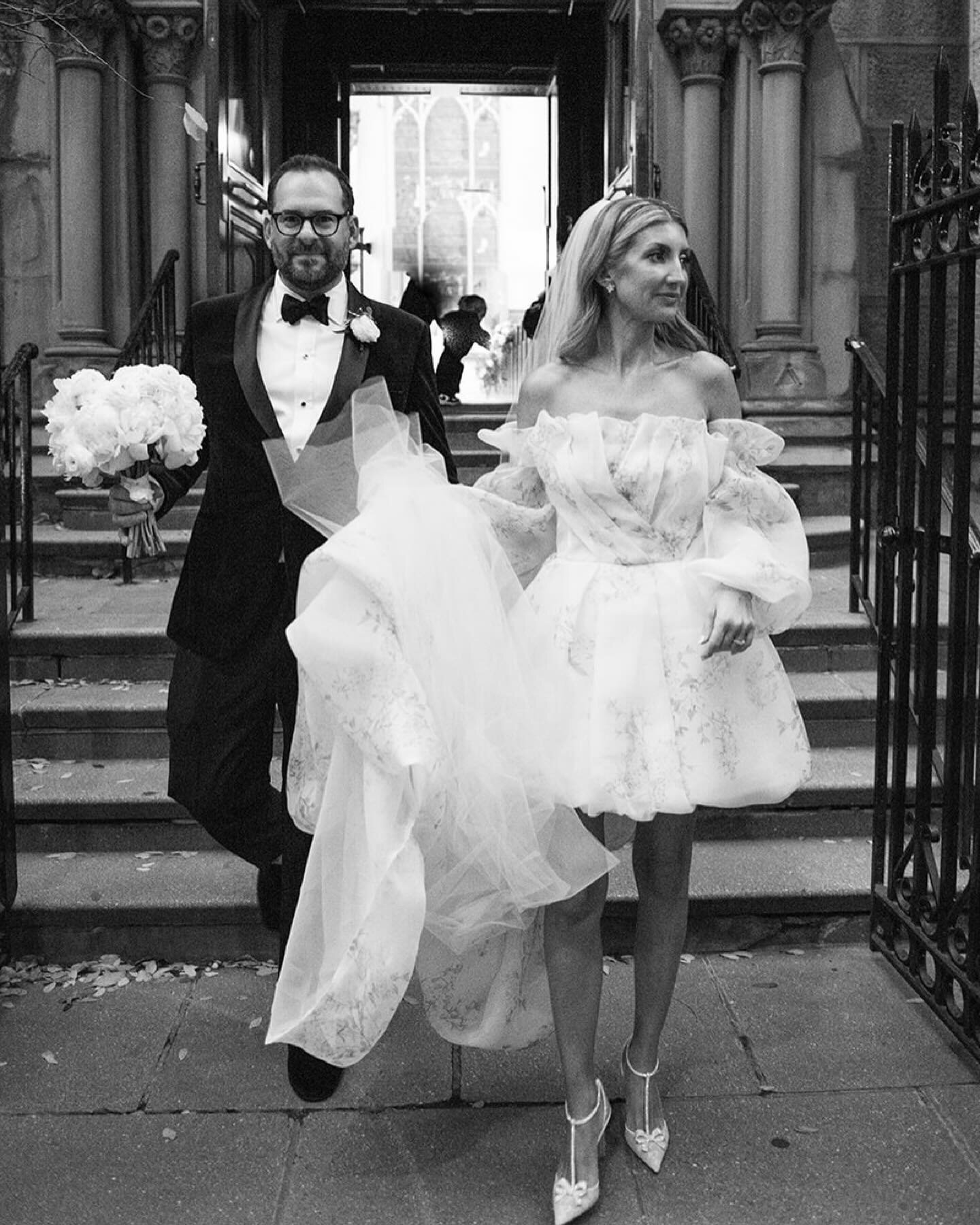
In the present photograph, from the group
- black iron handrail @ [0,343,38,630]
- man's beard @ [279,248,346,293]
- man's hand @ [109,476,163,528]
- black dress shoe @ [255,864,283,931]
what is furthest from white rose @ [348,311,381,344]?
black iron handrail @ [0,343,38,630]

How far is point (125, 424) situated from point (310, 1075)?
5.10ft

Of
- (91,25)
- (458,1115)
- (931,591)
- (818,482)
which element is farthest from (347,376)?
(91,25)

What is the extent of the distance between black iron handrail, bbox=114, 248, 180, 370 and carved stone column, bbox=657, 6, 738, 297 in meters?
3.24

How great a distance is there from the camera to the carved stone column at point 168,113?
26.7 feet

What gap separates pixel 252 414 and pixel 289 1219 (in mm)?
1794

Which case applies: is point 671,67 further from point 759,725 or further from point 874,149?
point 759,725

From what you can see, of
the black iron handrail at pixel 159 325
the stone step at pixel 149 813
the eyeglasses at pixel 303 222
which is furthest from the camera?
the black iron handrail at pixel 159 325

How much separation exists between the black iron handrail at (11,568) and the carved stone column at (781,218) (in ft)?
14.4

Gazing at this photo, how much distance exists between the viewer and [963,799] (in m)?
3.67

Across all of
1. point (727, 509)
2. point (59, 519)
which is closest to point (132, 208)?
point (59, 519)

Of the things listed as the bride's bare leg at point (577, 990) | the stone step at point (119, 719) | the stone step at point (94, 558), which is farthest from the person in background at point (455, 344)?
the bride's bare leg at point (577, 990)

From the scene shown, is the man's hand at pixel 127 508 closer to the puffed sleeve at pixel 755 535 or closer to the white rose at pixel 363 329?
the white rose at pixel 363 329

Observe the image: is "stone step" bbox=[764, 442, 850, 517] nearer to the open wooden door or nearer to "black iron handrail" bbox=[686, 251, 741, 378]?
"black iron handrail" bbox=[686, 251, 741, 378]

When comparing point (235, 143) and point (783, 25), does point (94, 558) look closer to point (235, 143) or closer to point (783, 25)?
point (235, 143)
